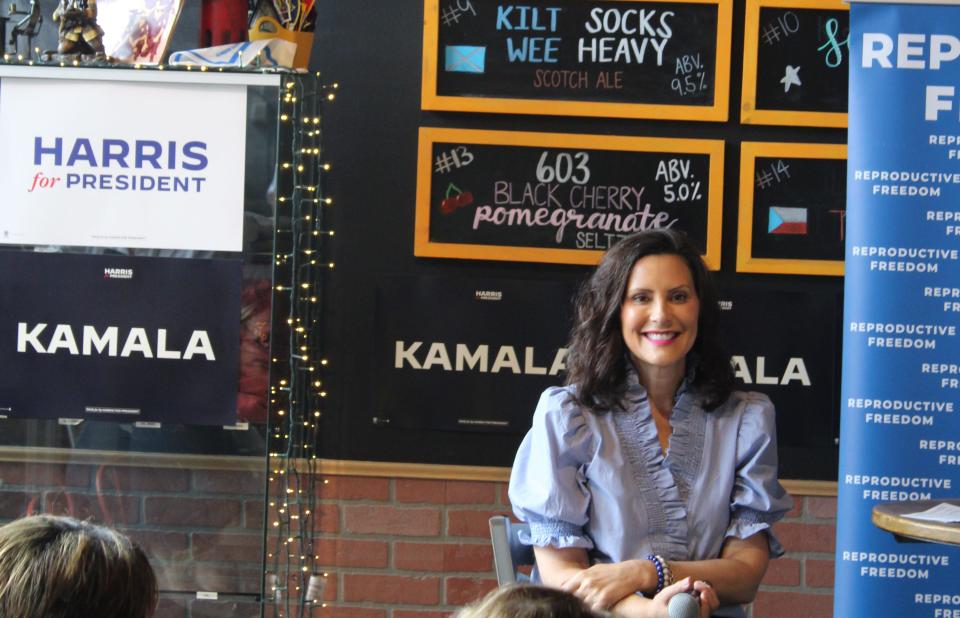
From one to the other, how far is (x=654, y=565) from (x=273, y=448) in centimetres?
125

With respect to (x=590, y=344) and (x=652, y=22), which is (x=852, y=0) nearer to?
(x=652, y=22)

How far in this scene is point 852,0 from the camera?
2820mm

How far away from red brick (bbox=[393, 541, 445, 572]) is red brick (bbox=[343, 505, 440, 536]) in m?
0.04

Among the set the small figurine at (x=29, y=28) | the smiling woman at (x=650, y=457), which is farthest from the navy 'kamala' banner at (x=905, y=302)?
the small figurine at (x=29, y=28)

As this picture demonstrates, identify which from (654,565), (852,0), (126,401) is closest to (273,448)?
(126,401)

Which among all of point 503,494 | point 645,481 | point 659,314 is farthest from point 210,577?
point 659,314

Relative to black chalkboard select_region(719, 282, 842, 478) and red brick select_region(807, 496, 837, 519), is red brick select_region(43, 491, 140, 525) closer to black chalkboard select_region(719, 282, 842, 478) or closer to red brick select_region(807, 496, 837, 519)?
black chalkboard select_region(719, 282, 842, 478)

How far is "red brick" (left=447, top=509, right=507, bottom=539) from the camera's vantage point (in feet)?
11.5

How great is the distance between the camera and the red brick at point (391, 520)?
351cm

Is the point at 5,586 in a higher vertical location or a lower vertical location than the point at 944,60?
lower

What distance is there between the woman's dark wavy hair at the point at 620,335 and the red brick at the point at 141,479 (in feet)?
3.88

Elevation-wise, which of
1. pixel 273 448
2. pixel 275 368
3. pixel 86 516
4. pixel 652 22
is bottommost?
pixel 86 516

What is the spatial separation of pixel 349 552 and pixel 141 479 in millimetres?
686

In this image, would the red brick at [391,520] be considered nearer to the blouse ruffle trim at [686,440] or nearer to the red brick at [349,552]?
the red brick at [349,552]
